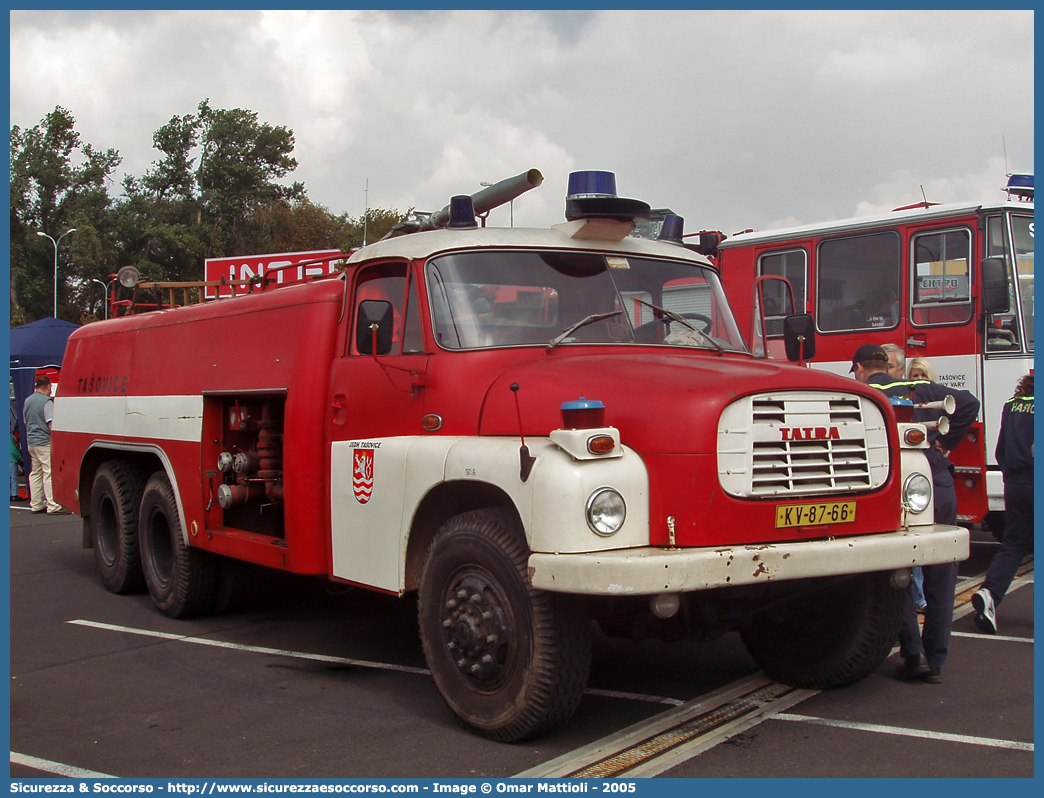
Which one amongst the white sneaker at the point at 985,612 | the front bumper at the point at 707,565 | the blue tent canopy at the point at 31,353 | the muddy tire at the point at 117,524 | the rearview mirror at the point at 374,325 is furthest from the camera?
the blue tent canopy at the point at 31,353

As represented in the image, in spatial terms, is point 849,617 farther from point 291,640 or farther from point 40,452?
point 40,452

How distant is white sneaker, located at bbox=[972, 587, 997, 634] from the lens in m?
7.07

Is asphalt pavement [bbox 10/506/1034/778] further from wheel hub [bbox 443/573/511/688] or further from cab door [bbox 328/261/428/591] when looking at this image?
cab door [bbox 328/261/428/591]

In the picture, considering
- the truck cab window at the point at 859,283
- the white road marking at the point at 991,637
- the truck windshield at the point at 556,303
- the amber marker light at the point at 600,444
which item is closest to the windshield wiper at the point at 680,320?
the truck windshield at the point at 556,303

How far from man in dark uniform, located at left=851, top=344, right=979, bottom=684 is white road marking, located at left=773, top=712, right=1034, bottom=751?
82 centimetres

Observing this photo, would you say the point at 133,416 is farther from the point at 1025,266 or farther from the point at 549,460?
the point at 1025,266

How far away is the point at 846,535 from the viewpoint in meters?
4.95

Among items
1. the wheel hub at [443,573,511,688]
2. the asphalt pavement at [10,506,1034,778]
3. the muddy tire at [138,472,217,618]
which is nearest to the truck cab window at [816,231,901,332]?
the asphalt pavement at [10,506,1034,778]

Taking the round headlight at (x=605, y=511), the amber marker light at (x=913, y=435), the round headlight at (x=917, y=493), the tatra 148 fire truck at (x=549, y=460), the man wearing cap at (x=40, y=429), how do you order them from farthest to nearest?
the man wearing cap at (x=40, y=429)
the amber marker light at (x=913, y=435)
the round headlight at (x=917, y=493)
the tatra 148 fire truck at (x=549, y=460)
the round headlight at (x=605, y=511)

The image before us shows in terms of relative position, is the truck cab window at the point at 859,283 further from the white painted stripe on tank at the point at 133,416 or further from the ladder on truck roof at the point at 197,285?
the white painted stripe on tank at the point at 133,416

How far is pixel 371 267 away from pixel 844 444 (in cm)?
295

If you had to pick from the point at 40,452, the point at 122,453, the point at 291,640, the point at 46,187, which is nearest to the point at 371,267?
the point at 291,640

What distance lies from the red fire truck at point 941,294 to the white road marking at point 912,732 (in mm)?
3959

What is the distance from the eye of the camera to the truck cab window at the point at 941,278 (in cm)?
969
